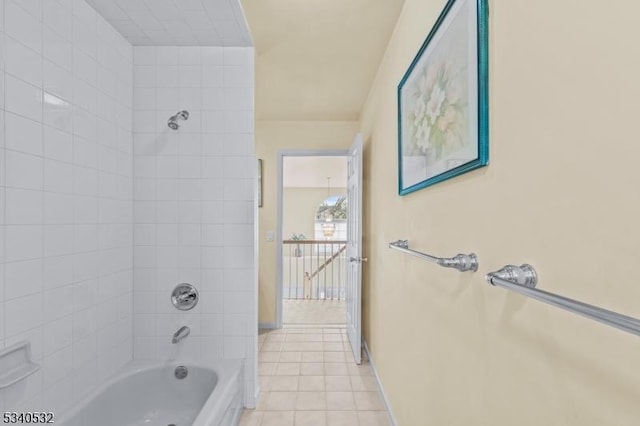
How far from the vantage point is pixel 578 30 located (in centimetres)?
61

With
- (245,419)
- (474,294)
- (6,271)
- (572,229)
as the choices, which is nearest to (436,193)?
(474,294)

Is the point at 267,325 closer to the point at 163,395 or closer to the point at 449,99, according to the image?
the point at 163,395

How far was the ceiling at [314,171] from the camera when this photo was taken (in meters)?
6.55

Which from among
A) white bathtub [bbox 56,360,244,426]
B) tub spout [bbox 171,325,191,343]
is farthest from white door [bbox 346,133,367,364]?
tub spout [bbox 171,325,191,343]

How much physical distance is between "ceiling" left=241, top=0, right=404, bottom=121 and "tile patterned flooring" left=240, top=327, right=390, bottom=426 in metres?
2.41

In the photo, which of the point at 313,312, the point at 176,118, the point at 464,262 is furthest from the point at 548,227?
the point at 313,312

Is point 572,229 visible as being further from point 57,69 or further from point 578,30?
point 57,69

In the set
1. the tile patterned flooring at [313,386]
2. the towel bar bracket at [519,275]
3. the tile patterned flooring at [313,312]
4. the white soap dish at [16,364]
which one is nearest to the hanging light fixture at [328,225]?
the tile patterned flooring at [313,312]

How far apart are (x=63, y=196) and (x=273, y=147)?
250 cm

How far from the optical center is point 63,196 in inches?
58.8

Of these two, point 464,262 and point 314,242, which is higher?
point 464,262

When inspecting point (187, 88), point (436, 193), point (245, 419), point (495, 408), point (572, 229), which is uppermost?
point (187, 88)

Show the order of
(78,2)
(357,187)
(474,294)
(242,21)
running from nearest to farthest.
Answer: (474,294), (78,2), (242,21), (357,187)

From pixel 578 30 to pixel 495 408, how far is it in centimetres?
92
